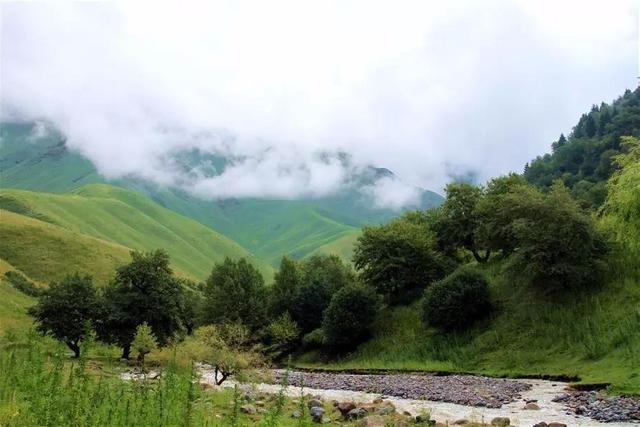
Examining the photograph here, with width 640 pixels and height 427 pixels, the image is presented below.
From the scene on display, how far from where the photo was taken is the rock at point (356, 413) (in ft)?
76.4

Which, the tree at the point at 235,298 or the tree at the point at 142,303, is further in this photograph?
the tree at the point at 235,298

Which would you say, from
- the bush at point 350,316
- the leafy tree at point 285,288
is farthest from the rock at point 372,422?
the leafy tree at point 285,288

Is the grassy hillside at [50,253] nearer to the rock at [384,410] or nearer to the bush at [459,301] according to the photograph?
the bush at [459,301]

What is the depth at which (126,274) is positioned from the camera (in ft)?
220

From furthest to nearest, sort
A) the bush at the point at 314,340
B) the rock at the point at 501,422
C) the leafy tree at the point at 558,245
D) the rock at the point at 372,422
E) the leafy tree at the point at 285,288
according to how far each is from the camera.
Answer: the leafy tree at the point at 285,288 → the bush at the point at 314,340 → the leafy tree at the point at 558,245 → the rock at the point at 501,422 → the rock at the point at 372,422

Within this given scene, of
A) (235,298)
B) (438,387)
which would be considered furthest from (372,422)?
(235,298)

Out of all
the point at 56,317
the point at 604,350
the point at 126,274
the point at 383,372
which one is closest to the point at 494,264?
the point at 383,372

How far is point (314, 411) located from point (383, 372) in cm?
3116

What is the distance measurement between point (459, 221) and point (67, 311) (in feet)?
166

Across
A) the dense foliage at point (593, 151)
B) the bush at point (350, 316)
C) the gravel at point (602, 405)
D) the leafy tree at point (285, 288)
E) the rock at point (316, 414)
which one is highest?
the dense foliage at point (593, 151)

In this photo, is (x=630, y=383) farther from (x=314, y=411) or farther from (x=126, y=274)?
(x=126, y=274)

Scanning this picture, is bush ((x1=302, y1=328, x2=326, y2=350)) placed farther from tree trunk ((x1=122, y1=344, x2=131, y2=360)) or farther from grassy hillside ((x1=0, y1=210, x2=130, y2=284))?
grassy hillside ((x1=0, y1=210, x2=130, y2=284))

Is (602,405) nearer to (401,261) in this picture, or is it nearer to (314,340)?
(401,261)

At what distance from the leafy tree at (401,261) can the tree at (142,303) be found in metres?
25.0
